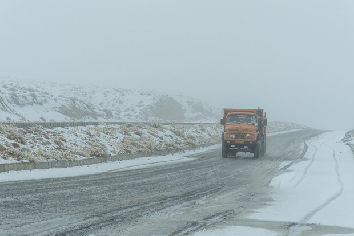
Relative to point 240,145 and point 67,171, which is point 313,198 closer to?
point 67,171

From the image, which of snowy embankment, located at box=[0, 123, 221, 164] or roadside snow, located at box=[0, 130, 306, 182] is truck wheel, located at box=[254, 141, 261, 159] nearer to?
snowy embankment, located at box=[0, 123, 221, 164]

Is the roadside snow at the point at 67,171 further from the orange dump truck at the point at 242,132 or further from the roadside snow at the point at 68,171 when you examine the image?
the orange dump truck at the point at 242,132

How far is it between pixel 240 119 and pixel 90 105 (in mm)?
44161

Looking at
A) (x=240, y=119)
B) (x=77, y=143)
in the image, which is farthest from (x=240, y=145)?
(x=77, y=143)

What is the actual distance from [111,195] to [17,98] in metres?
43.9

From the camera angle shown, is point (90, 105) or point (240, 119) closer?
point (240, 119)

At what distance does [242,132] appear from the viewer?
908 inches

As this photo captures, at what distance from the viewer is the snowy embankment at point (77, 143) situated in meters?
16.9

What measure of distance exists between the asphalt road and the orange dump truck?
790 cm

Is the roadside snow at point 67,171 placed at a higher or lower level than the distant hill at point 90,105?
lower

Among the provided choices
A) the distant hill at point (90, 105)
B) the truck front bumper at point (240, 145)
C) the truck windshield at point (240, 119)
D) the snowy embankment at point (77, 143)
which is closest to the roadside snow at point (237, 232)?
the snowy embankment at point (77, 143)

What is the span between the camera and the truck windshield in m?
23.8

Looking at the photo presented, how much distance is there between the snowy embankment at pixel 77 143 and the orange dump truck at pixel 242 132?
4.07 meters

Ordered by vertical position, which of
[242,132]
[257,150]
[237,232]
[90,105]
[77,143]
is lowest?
[257,150]
